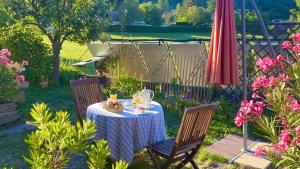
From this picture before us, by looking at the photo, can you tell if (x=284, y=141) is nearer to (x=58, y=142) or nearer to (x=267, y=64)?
(x=267, y=64)

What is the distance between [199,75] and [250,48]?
1460mm

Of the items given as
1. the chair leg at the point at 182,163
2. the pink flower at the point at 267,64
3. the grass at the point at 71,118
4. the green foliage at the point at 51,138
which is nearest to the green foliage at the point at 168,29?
the grass at the point at 71,118

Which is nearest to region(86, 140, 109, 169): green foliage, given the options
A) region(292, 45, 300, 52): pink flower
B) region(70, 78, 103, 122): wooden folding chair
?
region(292, 45, 300, 52): pink flower

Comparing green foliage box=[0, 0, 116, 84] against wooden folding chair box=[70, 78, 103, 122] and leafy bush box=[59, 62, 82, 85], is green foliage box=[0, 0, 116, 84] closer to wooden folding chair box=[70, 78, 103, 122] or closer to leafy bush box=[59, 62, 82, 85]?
leafy bush box=[59, 62, 82, 85]

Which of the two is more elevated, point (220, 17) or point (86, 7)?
point (86, 7)

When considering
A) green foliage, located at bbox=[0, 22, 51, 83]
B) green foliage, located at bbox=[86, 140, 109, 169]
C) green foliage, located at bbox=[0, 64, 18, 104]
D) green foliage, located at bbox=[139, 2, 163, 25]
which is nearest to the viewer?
green foliage, located at bbox=[86, 140, 109, 169]

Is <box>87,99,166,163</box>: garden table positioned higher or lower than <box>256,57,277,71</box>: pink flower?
lower

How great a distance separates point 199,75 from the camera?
9.56 metres

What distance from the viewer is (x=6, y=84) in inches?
284

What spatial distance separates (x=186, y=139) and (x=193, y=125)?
20cm

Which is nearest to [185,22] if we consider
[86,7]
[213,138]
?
[86,7]

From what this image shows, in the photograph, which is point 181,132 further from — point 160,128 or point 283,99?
point 283,99

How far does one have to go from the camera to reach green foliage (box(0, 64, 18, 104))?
719 centimetres

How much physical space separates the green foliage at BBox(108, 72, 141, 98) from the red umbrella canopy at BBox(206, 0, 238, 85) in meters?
3.66
